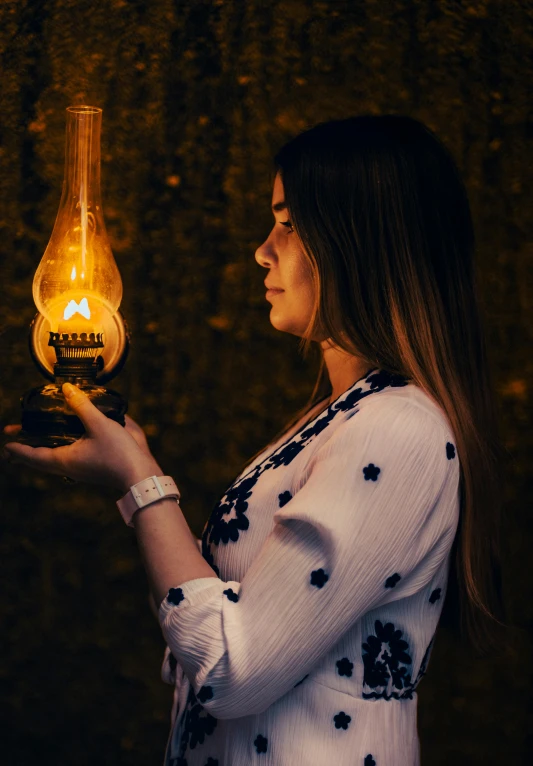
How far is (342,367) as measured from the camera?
97 centimetres

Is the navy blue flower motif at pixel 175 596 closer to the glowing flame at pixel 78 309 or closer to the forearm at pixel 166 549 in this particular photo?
the forearm at pixel 166 549

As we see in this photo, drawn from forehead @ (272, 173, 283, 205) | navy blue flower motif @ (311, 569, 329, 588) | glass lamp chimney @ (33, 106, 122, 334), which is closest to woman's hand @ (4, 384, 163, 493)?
glass lamp chimney @ (33, 106, 122, 334)

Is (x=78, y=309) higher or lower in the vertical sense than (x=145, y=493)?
→ higher

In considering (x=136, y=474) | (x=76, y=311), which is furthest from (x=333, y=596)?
(x=76, y=311)

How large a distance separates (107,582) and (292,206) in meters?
1.04

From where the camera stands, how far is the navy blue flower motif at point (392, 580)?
30.2 inches

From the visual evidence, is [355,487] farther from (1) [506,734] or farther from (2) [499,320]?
(1) [506,734]

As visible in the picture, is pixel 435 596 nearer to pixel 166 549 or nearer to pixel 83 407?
pixel 166 549

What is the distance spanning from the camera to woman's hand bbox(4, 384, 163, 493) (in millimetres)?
851

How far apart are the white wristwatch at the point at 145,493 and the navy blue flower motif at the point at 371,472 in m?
0.19

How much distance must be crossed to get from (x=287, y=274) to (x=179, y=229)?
79 cm

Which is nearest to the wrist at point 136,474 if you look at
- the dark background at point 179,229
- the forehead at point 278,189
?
the forehead at point 278,189

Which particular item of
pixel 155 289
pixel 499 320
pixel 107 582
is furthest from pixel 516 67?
pixel 107 582

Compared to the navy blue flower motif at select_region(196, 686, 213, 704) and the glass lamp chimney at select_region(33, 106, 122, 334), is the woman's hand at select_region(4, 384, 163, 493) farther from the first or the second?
the navy blue flower motif at select_region(196, 686, 213, 704)
